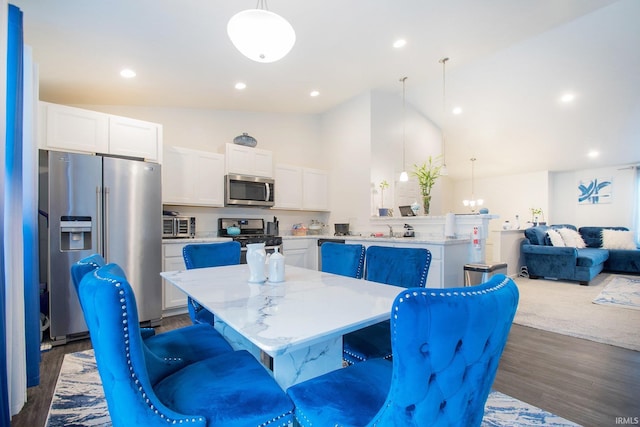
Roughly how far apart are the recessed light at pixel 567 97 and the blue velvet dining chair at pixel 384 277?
5.02 m

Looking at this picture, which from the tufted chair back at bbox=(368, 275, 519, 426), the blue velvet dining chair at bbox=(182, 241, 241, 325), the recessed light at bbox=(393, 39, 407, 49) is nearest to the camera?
the tufted chair back at bbox=(368, 275, 519, 426)

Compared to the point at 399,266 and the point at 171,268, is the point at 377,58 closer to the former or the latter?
the point at 399,266

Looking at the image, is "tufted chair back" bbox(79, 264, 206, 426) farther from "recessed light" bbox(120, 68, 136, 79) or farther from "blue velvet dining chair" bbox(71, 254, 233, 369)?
"recessed light" bbox(120, 68, 136, 79)

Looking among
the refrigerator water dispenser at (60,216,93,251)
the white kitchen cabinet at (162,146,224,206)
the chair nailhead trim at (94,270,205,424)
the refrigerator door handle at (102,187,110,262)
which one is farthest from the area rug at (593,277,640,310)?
the refrigerator water dispenser at (60,216,93,251)

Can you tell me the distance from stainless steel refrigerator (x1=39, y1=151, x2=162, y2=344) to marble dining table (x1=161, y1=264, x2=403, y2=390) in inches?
67.3

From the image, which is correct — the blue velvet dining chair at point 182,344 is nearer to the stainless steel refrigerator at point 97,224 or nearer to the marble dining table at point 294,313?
the marble dining table at point 294,313

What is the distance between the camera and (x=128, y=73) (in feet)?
10.2

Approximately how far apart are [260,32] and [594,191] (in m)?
9.23

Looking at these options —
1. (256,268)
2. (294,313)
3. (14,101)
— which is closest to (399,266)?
(256,268)

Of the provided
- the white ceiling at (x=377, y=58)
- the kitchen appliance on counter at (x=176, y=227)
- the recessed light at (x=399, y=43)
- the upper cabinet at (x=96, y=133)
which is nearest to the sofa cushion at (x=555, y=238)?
the white ceiling at (x=377, y=58)

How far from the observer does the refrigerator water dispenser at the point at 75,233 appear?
2764mm

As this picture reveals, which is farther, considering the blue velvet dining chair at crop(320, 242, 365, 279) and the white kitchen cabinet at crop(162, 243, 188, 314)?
the white kitchen cabinet at crop(162, 243, 188, 314)

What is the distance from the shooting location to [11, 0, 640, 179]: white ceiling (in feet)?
8.11

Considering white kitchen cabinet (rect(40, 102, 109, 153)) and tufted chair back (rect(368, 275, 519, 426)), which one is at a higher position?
white kitchen cabinet (rect(40, 102, 109, 153))
